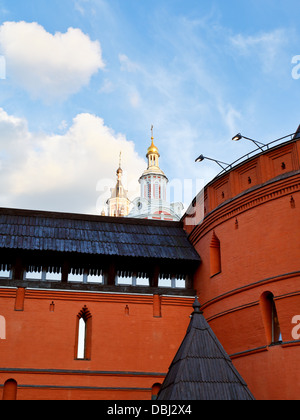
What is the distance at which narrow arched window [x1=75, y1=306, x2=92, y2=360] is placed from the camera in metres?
18.3

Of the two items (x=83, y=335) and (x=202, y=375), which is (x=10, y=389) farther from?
(x=202, y=375)

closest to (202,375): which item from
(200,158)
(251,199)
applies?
(251,199)

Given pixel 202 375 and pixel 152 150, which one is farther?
pixel 152 150

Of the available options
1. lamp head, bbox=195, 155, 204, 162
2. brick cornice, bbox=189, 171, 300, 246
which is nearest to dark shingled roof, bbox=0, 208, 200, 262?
brick cornice, bbox=189, 171, 300, 246

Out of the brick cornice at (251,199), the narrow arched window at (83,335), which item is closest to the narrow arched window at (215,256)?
the brick cornice at (251,199)

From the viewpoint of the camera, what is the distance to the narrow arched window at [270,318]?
50.6ft

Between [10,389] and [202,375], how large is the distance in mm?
8135

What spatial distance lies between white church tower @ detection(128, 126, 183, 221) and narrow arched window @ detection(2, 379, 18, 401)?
3703 centimetres

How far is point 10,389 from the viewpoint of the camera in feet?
56.5

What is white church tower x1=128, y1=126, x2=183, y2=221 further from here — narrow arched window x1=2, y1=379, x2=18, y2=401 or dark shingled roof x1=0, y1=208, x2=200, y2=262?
narrow arched window x1=2, y1=379, x2=18, y2=401

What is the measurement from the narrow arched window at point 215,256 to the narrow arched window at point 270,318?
294cm

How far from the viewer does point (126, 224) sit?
2219 centimetres

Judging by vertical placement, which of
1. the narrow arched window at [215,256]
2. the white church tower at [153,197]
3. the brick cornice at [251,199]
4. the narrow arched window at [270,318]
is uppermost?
the white church tower at [153,197]

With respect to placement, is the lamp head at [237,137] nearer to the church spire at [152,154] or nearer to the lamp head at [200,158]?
the lamp head at [200,158]
